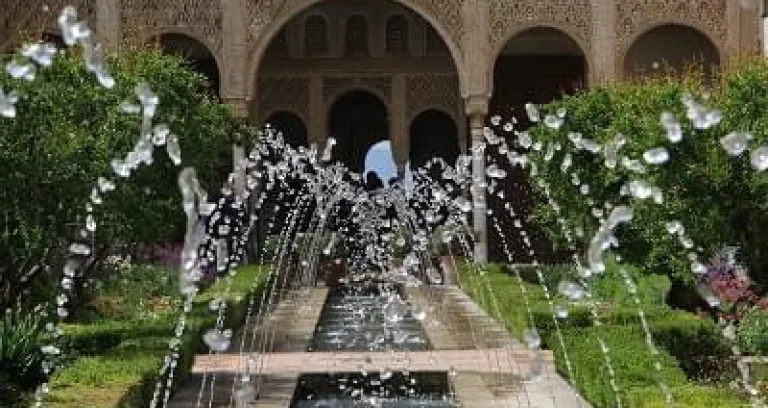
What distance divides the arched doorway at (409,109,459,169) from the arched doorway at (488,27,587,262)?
1507 millimetres

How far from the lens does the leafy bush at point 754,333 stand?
7578 mm

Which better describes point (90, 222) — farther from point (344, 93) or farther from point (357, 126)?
point (357, 126)

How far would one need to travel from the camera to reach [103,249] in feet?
31.6

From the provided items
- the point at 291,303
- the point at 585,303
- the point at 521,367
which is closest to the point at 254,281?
the point at 291,303

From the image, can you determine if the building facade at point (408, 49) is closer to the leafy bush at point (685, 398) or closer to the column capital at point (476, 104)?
the column capital at point (476, 104)

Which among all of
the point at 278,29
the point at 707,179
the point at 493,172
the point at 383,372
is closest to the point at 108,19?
the point at 278,29

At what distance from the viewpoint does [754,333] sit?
25.3ft

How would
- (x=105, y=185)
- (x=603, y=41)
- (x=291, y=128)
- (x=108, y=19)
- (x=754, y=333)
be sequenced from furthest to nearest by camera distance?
(x=291, y=128) < (x=603, y=41) < (x=108, y=19) < (x=754, y=333) < (x=105, y=185)

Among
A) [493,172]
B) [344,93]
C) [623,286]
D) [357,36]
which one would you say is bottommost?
[623,286]

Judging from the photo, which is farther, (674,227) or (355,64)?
(355,64)

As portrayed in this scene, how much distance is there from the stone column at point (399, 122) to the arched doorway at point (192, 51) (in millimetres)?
2746

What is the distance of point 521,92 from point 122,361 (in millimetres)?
14557

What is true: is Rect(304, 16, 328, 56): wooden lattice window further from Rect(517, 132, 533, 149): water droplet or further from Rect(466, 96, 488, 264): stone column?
Rect(517, 132, 533, 149): water droplet

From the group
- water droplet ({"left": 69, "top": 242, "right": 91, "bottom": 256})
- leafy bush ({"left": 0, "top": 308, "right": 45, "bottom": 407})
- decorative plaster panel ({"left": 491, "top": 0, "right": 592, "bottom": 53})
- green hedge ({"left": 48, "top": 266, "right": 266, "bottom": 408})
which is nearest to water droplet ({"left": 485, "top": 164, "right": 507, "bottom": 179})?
decorative plaster panel ({"left": 491, "top": 0, "right": 592, "bottom": 53})
